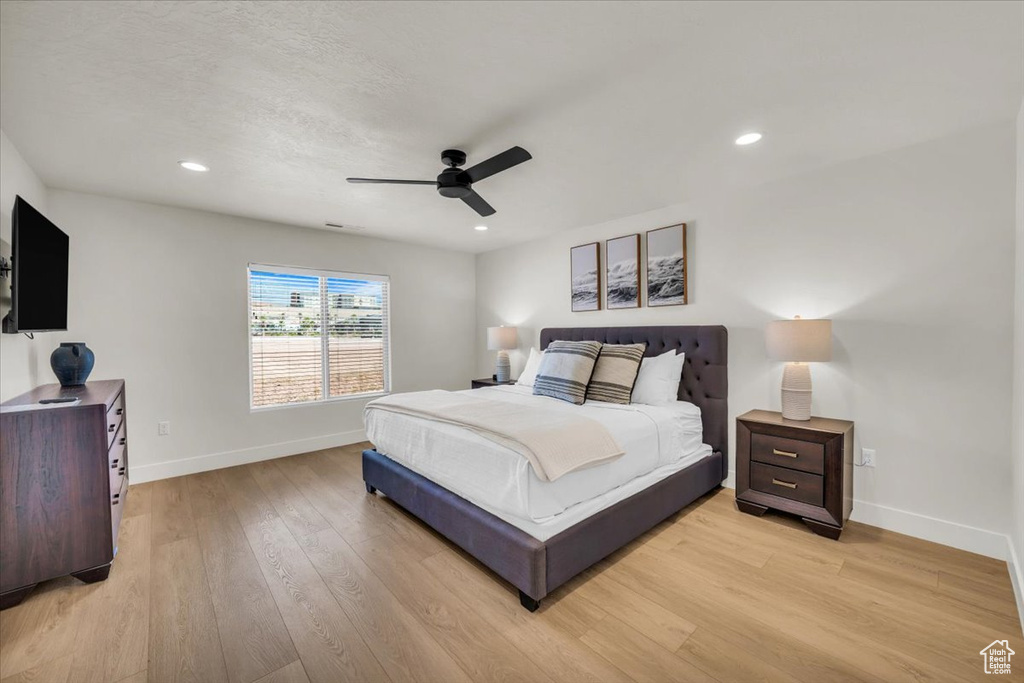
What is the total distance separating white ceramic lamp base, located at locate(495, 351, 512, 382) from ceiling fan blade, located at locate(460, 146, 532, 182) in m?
2.70

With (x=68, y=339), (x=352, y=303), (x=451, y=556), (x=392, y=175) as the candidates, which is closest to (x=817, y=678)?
(x=451, y=556)

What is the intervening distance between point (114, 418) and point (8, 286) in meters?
0.95

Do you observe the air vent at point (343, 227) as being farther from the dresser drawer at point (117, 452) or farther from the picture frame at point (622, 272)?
the picture frame at point (622, 272)

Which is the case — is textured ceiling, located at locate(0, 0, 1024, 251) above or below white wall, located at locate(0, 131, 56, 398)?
above

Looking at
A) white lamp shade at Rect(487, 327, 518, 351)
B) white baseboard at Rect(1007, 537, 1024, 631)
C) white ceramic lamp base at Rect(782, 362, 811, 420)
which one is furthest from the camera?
white lamp shade at Rect(487, 327, 518, 351)

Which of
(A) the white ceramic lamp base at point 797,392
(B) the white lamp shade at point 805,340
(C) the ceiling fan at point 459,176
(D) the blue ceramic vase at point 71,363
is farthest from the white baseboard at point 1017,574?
(D) the blue ceramic vase at point 71,363

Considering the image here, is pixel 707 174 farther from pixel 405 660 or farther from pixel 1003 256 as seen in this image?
pixel 405 660

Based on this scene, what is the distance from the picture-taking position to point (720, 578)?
2.09 meters

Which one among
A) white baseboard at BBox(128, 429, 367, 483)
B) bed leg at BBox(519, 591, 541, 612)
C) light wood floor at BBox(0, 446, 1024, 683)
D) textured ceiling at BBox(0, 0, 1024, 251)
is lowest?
light wood floor at BBox(0, 446, 1024, 683)

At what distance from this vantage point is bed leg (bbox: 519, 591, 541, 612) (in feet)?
6.05

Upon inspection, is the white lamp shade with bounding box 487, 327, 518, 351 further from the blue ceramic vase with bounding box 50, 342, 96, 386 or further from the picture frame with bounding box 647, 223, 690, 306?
the blue ceramic vase with bounding box 50, 342, 96, 386

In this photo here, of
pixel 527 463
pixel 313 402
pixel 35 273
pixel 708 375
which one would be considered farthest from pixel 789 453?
pixel 35 273

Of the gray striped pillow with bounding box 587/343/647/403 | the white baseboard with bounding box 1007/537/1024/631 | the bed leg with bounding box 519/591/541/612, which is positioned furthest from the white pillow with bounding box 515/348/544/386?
the white baseboard with bounding box 1007/537/1024/631

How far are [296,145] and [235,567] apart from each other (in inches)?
94.4
